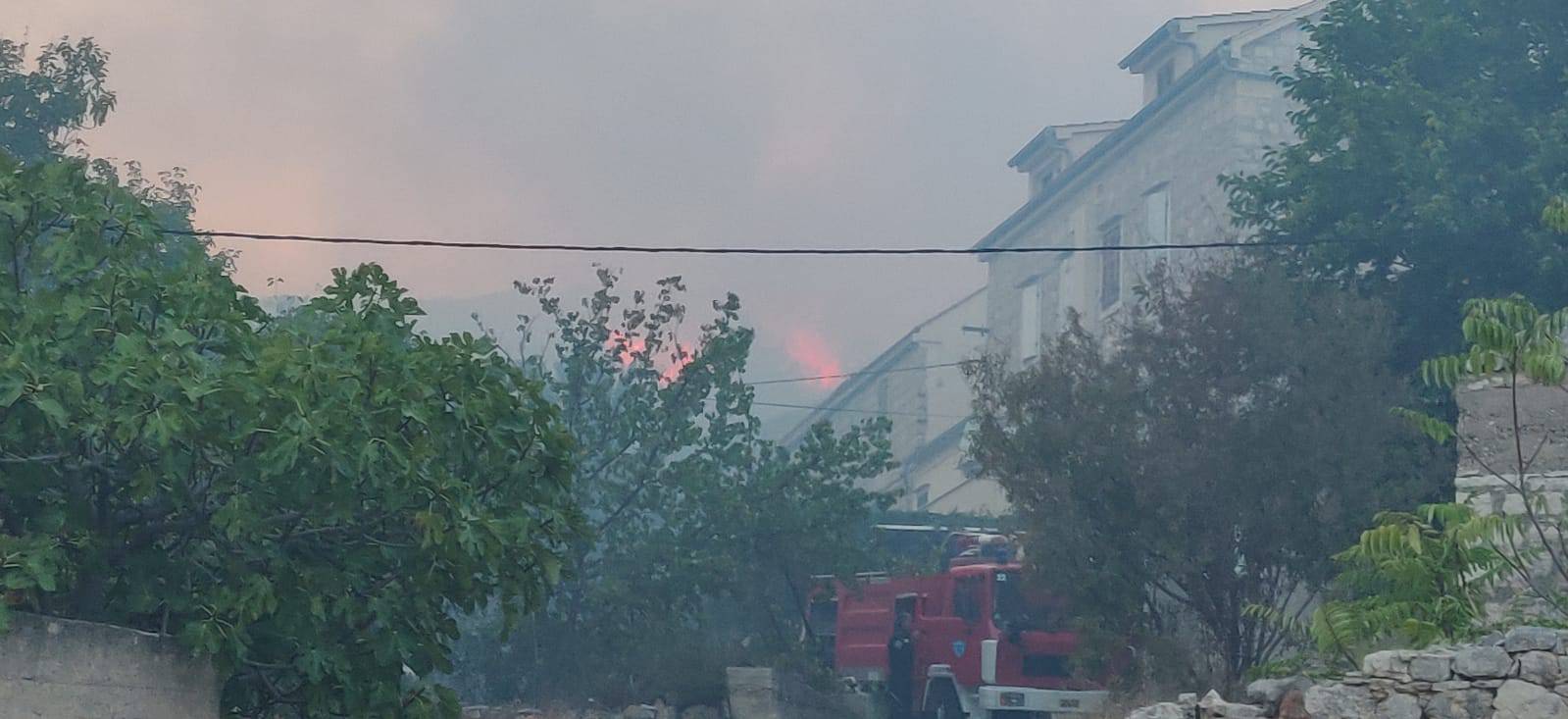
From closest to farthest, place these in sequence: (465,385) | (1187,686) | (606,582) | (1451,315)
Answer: (465,385) → (1187,686) → (1451,315) → (606,582)

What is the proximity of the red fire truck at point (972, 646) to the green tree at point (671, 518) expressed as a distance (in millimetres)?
2080

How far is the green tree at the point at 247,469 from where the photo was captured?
1149 cm

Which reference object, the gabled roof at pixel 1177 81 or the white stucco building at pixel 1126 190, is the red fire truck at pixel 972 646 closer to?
the white stucco building at pixel 1126 190

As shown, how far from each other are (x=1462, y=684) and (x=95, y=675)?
8689 mm

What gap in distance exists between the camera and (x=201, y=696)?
12.2 m

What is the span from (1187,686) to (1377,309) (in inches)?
210

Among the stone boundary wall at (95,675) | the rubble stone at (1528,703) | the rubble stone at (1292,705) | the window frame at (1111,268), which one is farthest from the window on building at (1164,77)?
the stone boundary wall at (95,675)

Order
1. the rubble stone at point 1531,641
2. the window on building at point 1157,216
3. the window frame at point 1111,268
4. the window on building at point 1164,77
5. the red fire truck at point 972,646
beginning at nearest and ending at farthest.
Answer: the rubble stone at point 1531,641, the red fire truck at point 972,646, the window on building at point 1157,216, the window frame at point 1111,268, the window on building at point 1164,77

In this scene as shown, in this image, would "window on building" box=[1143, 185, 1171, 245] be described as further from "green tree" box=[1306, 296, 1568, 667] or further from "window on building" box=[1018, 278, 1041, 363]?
"green tree" box=[1306, 296, 1568, 667]

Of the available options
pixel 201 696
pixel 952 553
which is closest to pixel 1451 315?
pixel 952 553

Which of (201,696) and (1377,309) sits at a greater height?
(1377,309)

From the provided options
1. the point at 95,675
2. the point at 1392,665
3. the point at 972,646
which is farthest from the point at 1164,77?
the point at 95,675

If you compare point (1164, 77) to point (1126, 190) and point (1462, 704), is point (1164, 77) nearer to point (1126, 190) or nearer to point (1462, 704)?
point (1126, 190)

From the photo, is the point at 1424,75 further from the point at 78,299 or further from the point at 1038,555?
the point at 78,299
